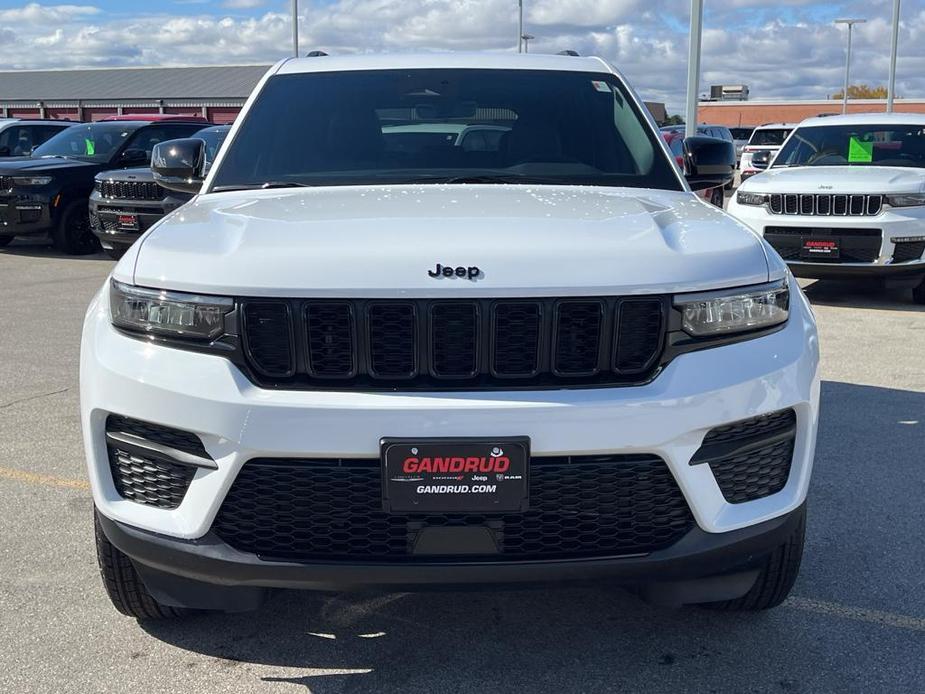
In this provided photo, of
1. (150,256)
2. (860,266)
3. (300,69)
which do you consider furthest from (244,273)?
(860,266)

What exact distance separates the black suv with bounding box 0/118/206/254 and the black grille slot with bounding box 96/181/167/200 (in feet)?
4.58

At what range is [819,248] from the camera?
9.27 meters

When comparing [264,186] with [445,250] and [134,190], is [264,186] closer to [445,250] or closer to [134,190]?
[445,250]

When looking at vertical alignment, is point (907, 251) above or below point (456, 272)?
below

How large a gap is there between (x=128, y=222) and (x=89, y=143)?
3.00 metres

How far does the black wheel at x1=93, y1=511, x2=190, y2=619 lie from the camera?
2998mm

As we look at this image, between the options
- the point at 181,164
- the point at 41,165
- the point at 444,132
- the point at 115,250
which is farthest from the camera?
the point at 41,165

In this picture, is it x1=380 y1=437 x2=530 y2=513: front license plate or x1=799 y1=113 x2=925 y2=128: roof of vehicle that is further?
x1=799 y1=113 x2=925 y2=128: roof of vehicle

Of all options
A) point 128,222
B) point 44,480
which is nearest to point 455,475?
point 44,480

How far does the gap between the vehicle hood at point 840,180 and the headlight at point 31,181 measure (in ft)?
28.4

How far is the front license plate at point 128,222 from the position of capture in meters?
12.0

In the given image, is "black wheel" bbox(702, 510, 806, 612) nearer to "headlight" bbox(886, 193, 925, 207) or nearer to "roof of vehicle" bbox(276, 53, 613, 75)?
"roof of vehicle" bbox(276, 53, 613, 75)

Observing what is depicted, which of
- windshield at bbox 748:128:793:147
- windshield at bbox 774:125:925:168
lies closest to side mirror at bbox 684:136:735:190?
windshield at bbox 774:125:925:168

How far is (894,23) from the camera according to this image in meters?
30.0
